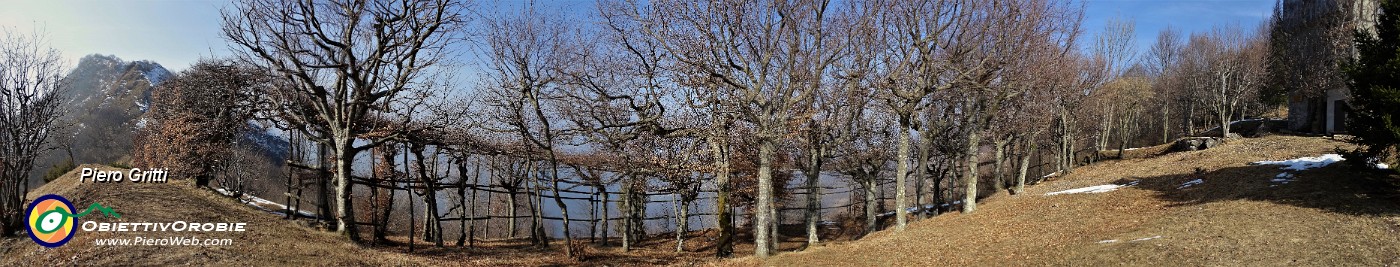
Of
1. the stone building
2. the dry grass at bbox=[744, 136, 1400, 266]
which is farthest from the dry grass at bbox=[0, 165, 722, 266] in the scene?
the stone building

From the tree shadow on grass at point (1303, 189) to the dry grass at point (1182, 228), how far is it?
0.10 ft

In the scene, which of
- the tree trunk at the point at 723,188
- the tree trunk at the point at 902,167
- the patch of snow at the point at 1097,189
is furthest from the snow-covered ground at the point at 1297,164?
the tree trunk at the point at 723,188

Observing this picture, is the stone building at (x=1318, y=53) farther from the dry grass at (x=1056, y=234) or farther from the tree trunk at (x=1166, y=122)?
the dry grass at (x=1056, y=234)

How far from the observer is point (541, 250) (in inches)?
776

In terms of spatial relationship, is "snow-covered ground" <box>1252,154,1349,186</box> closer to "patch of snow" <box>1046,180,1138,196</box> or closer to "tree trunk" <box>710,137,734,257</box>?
"patch of snow" <box>1046,180,1138,196</box>

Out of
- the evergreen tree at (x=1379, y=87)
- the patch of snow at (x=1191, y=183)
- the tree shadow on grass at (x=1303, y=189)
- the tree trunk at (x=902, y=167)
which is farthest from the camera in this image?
the patch of snow at (x=1191, y=183)

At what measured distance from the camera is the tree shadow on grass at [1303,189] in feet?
38.9

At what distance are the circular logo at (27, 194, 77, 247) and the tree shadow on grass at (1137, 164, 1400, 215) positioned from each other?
73.2 ft

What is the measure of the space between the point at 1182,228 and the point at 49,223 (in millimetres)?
20248

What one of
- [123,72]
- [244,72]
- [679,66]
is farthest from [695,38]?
[123,72]

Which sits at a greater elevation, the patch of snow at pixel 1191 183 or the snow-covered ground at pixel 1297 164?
the snow-covered ground at pixel 1297 164

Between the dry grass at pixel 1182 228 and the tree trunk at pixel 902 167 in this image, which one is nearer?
the dry grass at pixel 1182 228

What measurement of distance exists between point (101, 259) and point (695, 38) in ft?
38.8

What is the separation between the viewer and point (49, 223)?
1152 centimetres
